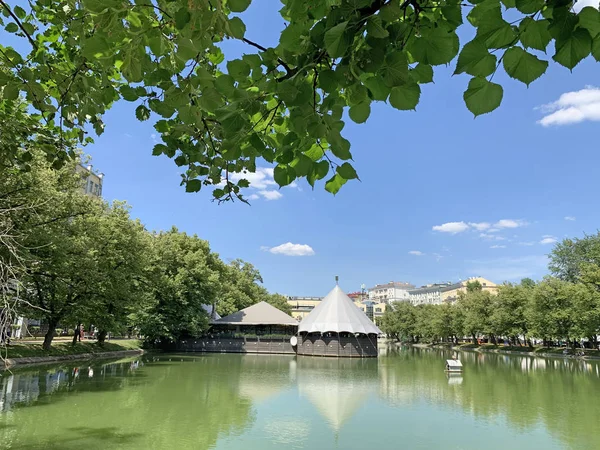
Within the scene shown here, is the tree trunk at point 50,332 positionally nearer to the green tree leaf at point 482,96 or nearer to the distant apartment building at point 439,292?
the green tree leaf at point 482,96

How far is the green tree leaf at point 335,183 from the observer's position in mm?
1934

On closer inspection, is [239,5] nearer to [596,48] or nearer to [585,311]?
[596,48]

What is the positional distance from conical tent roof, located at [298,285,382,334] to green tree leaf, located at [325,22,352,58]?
31108 mm

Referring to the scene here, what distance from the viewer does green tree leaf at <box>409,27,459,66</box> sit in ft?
4.49

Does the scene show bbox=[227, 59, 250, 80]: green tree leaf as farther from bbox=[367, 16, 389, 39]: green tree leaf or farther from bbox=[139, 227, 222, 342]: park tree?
bbox=[139, 227, 222, 342]: park tree

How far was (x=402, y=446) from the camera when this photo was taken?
7.64m

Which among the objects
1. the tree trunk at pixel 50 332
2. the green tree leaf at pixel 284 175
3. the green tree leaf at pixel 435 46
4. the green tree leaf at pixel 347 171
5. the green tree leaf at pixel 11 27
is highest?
the green tree leaf at pixel 11 27

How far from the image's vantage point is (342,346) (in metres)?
31.5

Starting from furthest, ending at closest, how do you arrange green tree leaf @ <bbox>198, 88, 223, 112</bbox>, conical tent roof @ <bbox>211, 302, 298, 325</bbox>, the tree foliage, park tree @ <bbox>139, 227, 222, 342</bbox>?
1. conical tent roof @ <bbox>211, 302, 298, 325</bbox>
2. park tree @ <bbox>139, 227, 222, 342</bbox>
3. the tree foliage
4. green tree leaf @ <bbox>198, 88, 223, 112</bbox>

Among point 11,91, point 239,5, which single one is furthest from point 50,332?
point 239,5

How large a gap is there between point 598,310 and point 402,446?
1080 inches

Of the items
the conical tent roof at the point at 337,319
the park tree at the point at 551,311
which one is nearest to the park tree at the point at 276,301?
the conical tent roof at the point at 337,319

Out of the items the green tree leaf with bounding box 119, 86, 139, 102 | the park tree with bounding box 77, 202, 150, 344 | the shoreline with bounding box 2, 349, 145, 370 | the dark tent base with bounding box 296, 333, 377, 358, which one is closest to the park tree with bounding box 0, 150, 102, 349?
the park tree with bounding box 77, 202, 150, 344

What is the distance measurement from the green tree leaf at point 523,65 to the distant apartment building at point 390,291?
142m
